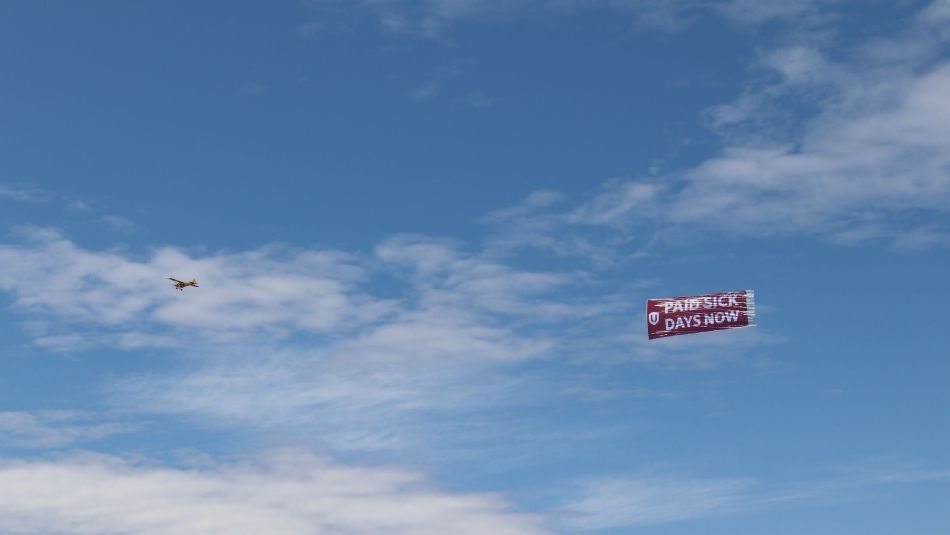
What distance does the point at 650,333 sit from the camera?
478 feet

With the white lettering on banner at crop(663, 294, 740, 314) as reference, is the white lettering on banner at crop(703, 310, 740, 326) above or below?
below

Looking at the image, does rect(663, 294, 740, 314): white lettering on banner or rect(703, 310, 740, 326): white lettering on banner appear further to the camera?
rect(663, 294, 740, 314): white lettering on banner

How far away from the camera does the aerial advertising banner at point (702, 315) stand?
472 ft

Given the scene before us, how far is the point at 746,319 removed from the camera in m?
144

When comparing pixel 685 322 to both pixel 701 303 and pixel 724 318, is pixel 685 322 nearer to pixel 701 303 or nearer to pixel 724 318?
pixel 701 303

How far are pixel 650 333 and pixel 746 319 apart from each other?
45.2ft

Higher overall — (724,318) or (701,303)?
(701,303)

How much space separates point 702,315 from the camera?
146m

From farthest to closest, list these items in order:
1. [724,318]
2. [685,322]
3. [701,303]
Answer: [701,303], [685,322], [724,318]

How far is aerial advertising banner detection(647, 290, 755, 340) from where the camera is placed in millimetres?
143875

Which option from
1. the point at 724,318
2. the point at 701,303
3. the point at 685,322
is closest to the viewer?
the point at 724,318

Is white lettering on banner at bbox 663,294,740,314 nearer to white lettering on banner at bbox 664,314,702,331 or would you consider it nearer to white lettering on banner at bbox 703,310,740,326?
white lettering on banner at bbox 703,310,740,326

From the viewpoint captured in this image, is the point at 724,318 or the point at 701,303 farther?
the point at 701,303

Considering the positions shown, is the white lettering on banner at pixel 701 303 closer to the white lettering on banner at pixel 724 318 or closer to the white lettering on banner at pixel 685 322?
the white lettering on banner at pixel 724 318
